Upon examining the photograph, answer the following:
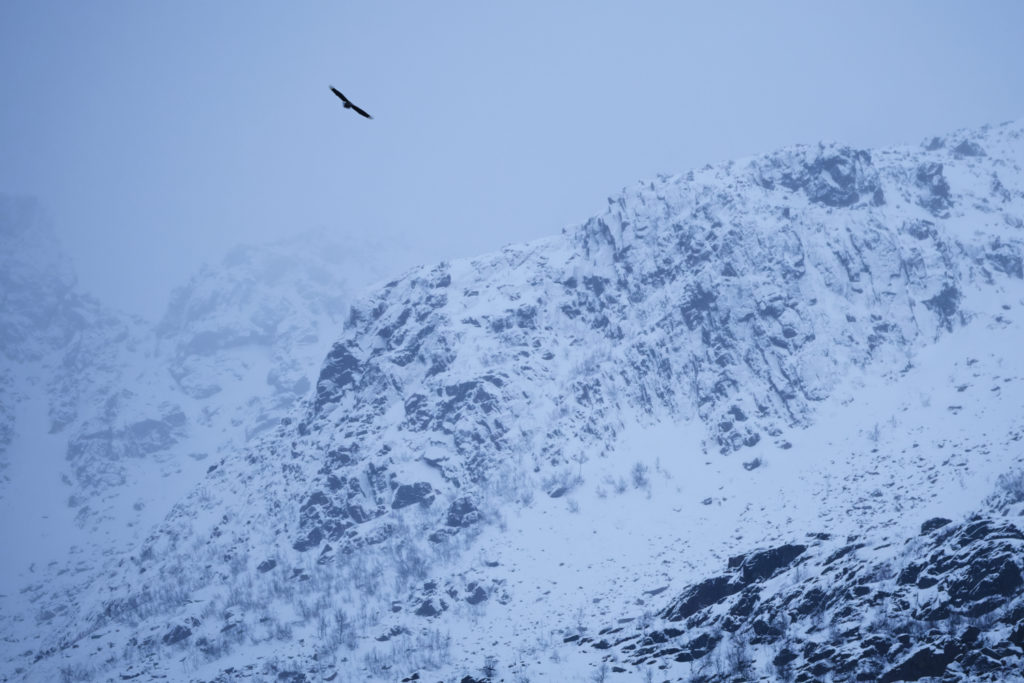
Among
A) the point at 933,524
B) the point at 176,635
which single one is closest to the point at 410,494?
the point at 176,635

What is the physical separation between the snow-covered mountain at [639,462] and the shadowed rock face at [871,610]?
0.29 metres

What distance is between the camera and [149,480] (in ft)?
583

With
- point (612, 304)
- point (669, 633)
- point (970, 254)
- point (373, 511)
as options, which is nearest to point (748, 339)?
point (612, 304)

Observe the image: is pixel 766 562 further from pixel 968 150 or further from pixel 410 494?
pixel 968 150

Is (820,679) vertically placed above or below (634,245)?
below

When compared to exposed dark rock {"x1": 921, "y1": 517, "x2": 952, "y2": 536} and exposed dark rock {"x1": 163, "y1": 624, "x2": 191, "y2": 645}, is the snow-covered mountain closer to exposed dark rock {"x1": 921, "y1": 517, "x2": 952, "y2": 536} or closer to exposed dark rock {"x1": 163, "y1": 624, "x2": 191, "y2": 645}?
exposed dark rock {"x1": 163, "y1": 624, "x2": 191, "y2": 645}

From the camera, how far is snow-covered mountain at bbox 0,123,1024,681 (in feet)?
187

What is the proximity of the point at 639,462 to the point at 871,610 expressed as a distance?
42.3 metres

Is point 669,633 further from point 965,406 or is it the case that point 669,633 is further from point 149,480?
point 149,480

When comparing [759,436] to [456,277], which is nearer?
[759,436]

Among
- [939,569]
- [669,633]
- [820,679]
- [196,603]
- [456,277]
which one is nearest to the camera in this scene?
[820,679]

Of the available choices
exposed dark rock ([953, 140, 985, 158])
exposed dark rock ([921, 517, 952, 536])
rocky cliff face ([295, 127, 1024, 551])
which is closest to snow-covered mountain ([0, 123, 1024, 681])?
rocky cliff face ([295, 127, 1024, 551])

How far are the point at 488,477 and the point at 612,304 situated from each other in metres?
33.2

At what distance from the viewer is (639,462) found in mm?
86188
